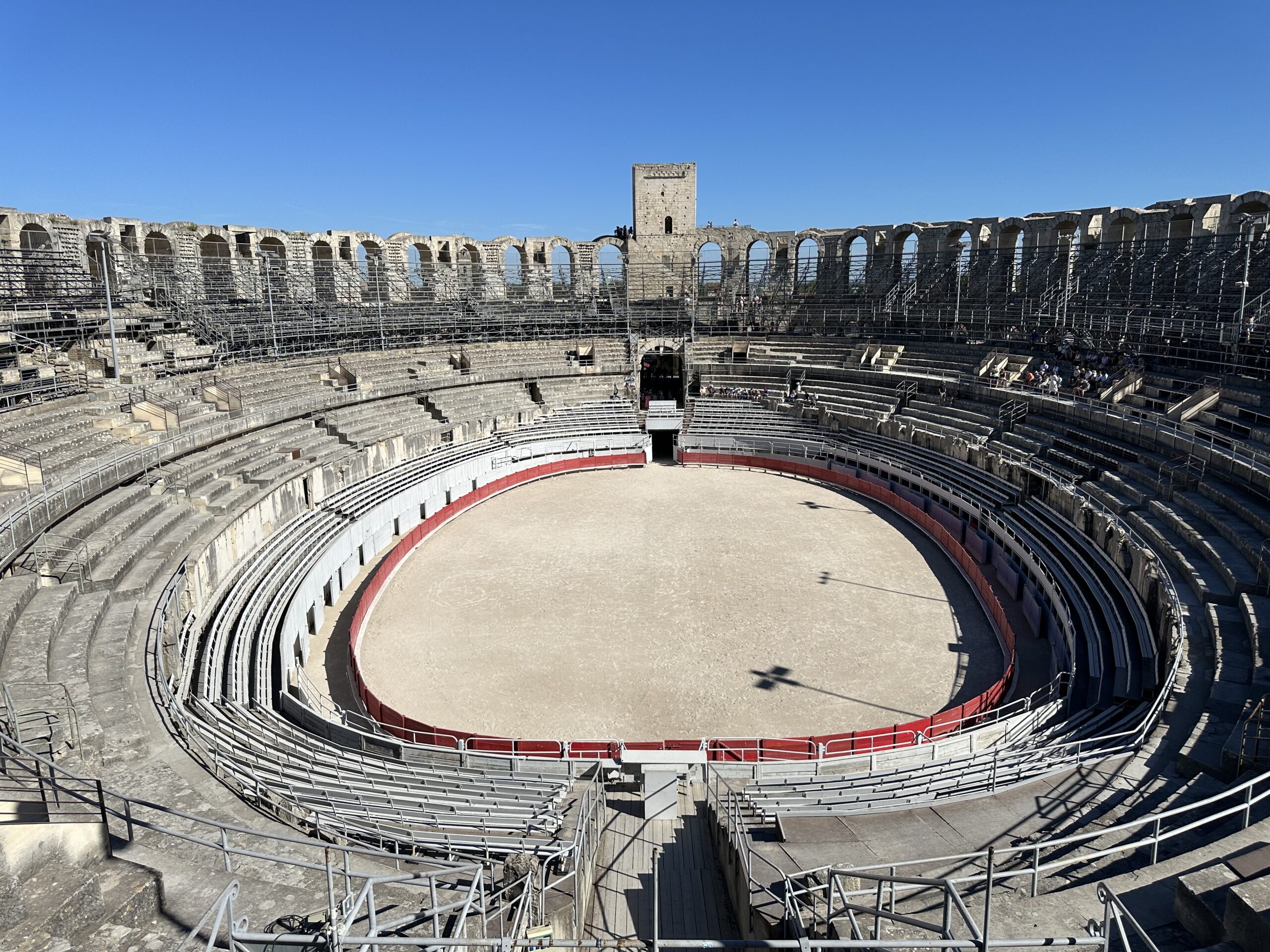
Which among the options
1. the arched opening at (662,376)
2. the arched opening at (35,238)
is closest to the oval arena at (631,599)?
the arched opening at (35,238)

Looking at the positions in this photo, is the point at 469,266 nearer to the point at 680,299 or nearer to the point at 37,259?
the point at 680,299

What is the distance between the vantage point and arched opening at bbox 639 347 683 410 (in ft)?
132

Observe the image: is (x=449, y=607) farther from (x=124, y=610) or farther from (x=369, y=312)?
(x=369, y=312)

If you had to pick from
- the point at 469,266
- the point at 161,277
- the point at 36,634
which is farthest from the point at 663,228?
the point at 36,634

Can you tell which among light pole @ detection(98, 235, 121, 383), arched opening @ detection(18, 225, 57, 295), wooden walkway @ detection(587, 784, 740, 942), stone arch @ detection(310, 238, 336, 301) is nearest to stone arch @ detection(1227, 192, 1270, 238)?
light pole @ detection(98, 235, 121, 383)

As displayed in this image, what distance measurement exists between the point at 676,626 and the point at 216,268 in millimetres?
25658

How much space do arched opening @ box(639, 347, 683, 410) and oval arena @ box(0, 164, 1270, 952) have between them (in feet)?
4.54

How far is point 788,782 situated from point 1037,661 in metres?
7.74

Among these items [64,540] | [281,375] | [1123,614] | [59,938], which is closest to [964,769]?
[1123,614]

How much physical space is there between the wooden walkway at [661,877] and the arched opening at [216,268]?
27.5 meters

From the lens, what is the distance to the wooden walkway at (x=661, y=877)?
8625mm

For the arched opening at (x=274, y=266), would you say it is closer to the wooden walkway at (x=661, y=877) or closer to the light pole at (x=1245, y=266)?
the wooden walkway at (x=661, y=877)

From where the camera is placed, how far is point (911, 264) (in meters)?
38.8

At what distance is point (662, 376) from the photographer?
41875mm
